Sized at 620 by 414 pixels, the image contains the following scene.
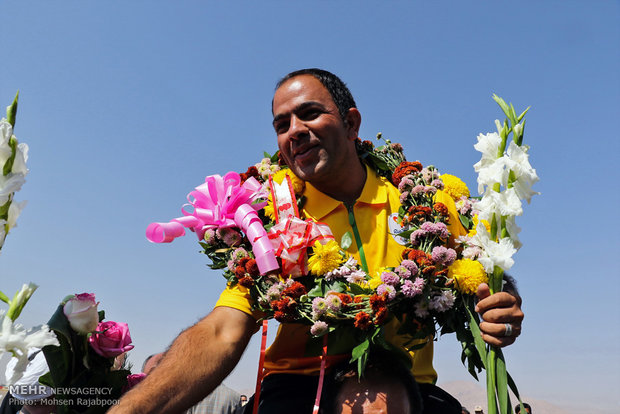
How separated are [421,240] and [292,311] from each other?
85 centimetres

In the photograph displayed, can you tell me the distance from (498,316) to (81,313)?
1.93 meters

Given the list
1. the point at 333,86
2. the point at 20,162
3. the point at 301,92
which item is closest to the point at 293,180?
the point at 301,92

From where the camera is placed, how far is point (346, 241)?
349 centimetres

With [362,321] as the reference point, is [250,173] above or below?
above

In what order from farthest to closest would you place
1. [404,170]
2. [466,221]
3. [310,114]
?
[404,170] → [310,114] → [466,221]

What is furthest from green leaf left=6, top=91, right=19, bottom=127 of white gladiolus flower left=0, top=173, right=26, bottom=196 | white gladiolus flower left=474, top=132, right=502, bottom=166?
white gladiolus flower left=474, top=132, right=502, bottom=166

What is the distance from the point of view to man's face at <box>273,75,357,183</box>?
365cm

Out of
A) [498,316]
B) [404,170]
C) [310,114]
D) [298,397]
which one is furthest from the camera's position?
[404,170]

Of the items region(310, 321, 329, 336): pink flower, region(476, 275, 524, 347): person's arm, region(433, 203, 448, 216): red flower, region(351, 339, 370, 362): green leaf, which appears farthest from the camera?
region(433, 203, 448, 216): red flower

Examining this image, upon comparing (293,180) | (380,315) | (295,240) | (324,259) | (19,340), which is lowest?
(19,340)

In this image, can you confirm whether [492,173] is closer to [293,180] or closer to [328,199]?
[328,199]

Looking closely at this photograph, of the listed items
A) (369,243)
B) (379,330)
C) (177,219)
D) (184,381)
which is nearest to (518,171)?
(379,330)

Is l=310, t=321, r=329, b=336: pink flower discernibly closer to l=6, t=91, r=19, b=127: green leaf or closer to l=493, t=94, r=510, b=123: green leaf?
l=493, t=94, r=510, b=123: green leaf

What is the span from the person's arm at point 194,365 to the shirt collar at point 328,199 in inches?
33.8
